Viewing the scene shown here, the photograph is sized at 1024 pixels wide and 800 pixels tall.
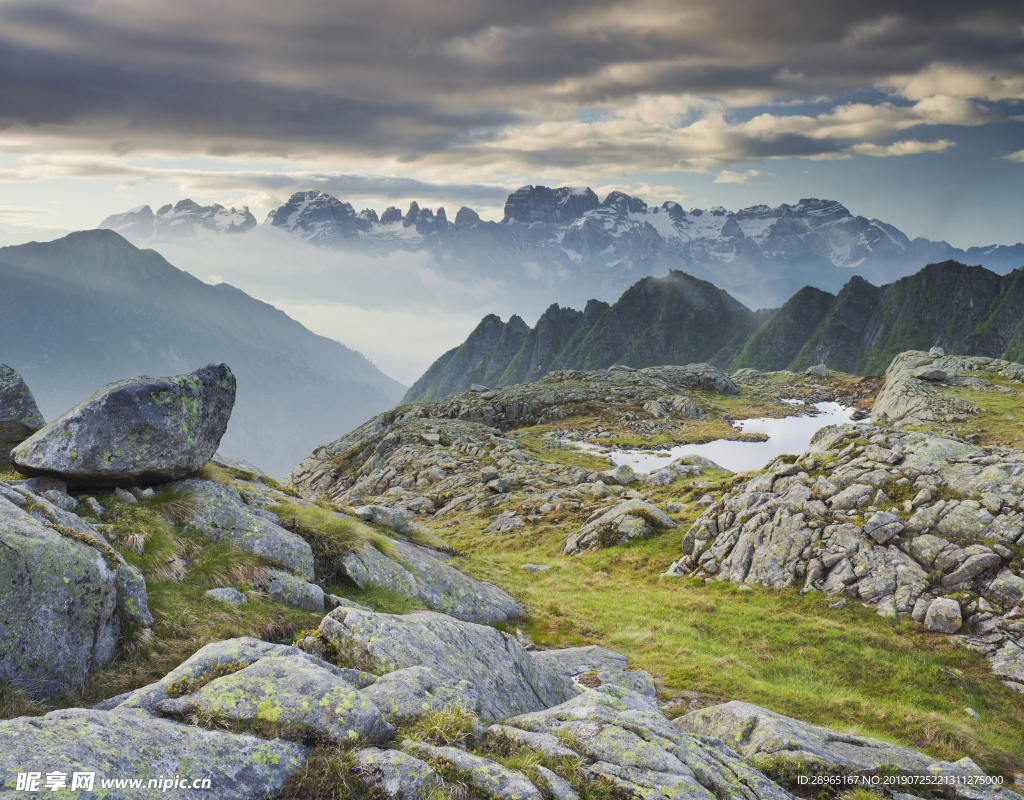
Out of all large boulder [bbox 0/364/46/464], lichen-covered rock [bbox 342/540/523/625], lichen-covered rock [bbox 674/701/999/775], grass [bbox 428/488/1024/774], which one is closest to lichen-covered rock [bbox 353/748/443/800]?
lichen-covered rock [bbox 674/701/999/775]

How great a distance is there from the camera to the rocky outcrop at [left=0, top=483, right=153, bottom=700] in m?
8.10

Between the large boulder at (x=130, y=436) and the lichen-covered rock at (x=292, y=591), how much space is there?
5491 millimetres

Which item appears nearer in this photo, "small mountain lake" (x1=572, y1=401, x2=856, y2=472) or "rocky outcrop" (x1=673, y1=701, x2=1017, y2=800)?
"rocky outcrop" (x1=673, y1=701, x2=1017, y2=800)

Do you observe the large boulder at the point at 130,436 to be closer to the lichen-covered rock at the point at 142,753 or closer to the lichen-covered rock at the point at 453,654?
the lichen-covered rock at the point at 453,654

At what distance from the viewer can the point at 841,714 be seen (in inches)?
564

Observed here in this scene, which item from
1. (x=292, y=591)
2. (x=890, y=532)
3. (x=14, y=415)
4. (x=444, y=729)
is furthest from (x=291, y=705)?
(x=890, y=532)

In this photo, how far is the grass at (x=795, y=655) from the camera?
45.9 feet

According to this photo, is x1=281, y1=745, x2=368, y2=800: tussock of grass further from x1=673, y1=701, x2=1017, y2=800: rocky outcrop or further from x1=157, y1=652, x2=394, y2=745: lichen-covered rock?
x1=673, y1=701, x2=1017, y2=800: rocky outcrop

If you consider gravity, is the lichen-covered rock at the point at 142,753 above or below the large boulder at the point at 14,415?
below

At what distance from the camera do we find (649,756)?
802 cm

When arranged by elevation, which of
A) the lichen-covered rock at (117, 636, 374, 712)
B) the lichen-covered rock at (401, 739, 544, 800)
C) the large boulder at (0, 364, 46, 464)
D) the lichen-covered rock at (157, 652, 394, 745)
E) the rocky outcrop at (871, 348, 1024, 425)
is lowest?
the lichen-covered rock at (401, 739, 544, 800)

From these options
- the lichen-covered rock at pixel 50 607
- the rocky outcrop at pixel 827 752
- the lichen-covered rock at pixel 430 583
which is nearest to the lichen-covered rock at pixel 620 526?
the lichen-covered rock at pixel 430 583

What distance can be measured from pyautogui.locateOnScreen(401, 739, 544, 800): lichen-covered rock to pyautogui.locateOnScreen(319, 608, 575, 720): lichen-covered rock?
2.29m

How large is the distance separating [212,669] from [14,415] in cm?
1632
